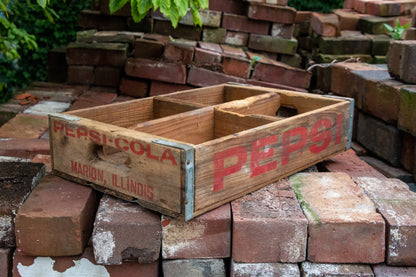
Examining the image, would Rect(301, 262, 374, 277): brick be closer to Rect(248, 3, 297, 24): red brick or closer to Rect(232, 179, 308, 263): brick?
Rect(232, 179, 308, 263): brick

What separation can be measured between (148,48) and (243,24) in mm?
1451

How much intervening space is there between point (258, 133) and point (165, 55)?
3173 millimetres

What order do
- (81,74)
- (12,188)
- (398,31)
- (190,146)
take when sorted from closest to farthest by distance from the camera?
(190,146) < (12,188) < (81,74) < (398,31)

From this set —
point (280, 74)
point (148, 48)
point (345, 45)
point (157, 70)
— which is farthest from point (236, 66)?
point (345, 45)

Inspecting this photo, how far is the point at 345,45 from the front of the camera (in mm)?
7988

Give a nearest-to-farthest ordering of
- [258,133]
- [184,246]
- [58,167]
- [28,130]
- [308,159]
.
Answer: [184,246] → [258,133] → [58,167] → [308,159] → [28,130]

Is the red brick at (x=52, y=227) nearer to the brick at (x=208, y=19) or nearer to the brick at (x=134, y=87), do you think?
the brick at (x=134, y=87)

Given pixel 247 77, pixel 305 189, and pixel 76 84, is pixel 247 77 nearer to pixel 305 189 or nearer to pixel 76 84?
pixel 76 84

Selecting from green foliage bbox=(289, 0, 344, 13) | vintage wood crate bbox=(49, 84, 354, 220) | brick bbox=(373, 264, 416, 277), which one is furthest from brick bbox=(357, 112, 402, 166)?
green foliage bbox=(289, 0, 344, 13)

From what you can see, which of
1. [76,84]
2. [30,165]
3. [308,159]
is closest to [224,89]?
[308,159]

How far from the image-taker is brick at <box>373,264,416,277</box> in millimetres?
2500

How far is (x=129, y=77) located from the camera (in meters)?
5.83

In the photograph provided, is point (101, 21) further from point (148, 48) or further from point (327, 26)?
point (327, 26)

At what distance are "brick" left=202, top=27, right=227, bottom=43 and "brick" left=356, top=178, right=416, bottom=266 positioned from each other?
13.3ft
